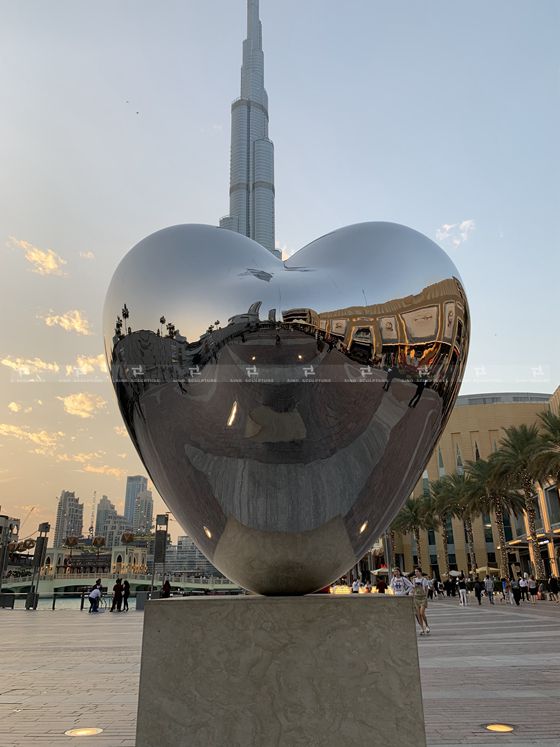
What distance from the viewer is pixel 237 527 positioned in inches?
130

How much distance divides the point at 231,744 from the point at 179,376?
6.21ft

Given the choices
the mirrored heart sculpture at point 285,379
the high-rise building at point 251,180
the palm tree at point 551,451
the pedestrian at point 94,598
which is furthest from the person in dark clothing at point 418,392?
the high-rise building at point 251,180

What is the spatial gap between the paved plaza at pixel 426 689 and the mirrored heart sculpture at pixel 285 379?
1069mm

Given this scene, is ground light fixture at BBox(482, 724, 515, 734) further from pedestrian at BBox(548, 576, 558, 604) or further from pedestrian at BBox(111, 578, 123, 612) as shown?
pedestrian at BBox(548, 576, 558, 604)

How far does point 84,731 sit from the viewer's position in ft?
18.1

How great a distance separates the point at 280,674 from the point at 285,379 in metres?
1.56

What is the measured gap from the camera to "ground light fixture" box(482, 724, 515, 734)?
17.3 ft

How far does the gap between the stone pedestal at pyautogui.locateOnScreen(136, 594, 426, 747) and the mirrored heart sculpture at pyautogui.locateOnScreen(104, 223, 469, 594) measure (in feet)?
0.94

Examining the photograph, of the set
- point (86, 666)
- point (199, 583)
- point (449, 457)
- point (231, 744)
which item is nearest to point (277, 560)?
point (231, 744)

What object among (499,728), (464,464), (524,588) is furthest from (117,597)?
(464,464)

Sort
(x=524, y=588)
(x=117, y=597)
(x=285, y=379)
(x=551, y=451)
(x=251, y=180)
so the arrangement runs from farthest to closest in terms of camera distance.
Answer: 1. (x=251, y=180)
2. (x=524, y=588)
3. (x=551, y=451)
4. (x=117, y=597)
5. (x=285, y=379)

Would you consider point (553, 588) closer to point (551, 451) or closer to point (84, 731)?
point (551, 451)

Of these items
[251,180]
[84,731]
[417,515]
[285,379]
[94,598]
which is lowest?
[84,731]

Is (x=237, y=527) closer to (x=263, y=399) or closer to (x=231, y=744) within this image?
(x=263, y=399)
